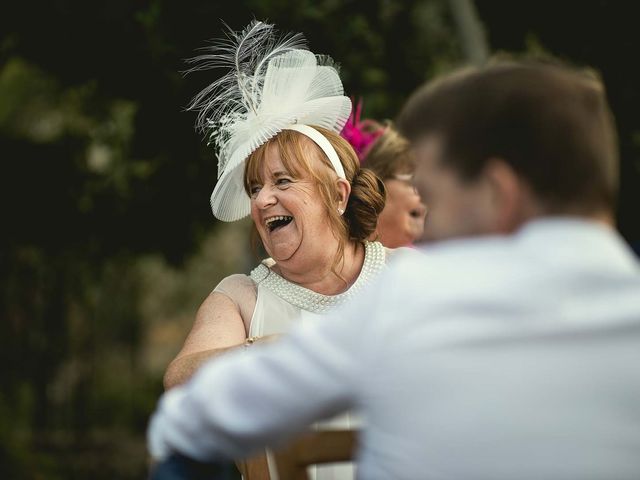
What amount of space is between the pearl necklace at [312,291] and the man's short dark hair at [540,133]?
1.82 meters

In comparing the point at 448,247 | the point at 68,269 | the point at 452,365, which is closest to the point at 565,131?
the point at 448,247

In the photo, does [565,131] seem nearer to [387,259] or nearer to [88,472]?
[387,259]

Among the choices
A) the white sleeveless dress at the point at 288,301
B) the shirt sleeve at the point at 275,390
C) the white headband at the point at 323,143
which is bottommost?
the shirt sleeve at the point at 275,390

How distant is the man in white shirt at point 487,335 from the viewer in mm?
1447

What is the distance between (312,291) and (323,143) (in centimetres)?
51

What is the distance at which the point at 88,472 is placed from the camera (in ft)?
44.5

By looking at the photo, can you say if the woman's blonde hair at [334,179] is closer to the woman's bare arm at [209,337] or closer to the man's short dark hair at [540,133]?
the woman's bare arm at [209,337]

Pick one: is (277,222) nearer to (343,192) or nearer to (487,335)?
(343,192)

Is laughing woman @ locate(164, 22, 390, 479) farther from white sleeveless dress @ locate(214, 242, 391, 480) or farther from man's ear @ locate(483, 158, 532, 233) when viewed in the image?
man's ear @ locate(483, 158, 532, 233)

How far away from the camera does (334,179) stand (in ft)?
11.4

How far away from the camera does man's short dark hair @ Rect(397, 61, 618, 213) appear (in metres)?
1.54

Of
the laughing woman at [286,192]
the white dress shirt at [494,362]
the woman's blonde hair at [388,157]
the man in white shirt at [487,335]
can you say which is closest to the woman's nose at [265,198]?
the laughing woman at [286,192]

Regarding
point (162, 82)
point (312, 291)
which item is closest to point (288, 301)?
point (312, 291)

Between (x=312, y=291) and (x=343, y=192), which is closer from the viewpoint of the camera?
(x=312, y=291)
